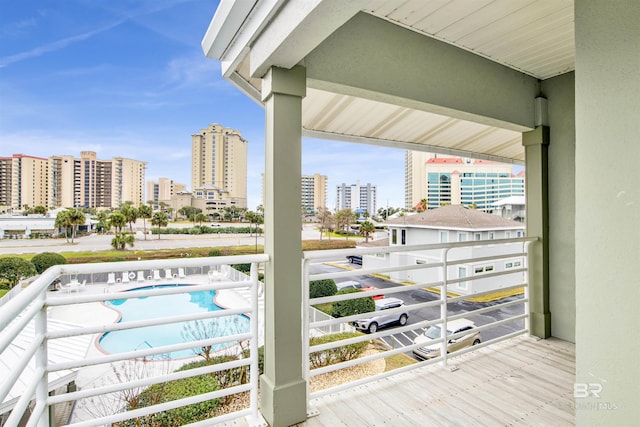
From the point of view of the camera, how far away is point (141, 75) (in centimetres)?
1289

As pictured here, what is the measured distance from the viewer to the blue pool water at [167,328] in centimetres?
708

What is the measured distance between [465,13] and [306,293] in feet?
6.38

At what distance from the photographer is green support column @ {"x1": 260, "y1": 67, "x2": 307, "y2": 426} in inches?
66.5

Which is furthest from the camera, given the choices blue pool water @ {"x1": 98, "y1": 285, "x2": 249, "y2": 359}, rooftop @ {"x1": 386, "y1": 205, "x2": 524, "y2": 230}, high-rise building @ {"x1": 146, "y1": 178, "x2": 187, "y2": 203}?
high-rise building @ {"x1": 146, "y1": 178, "x2": 187, "y2": 203}

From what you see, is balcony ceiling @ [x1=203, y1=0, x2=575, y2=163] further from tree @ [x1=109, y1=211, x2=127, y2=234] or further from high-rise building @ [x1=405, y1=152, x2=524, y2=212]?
tree @ [x1=109, y1=211, x2=127, y2=234]

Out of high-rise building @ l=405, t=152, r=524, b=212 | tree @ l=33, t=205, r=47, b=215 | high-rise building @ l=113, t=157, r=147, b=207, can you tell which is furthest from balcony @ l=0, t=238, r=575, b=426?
high-rise building @ l=113, t=157, r=147, b=207

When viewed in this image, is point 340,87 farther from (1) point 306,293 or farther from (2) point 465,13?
(1) point 306,293

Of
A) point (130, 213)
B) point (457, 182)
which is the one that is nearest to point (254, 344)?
point (130, 213)

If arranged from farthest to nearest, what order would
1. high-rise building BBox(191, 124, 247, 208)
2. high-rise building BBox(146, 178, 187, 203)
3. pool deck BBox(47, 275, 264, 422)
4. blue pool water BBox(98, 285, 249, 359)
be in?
high-rise building BBox(191, 124, 247, 208)
high-rise building BBox(146, 178, 187, 203)
blue pool water BBox(98, 285, 249, 359)
pool deck BBox(47, 275, 264, 422)

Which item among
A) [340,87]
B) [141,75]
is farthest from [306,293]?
[141,75]

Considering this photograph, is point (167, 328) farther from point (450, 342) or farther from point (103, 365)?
point (450, 342)

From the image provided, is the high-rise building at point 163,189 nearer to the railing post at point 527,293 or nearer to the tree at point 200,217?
the tree at point 200,217

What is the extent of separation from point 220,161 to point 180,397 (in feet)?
21.4

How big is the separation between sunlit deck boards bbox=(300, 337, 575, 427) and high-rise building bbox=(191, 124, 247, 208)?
6.36 meters
